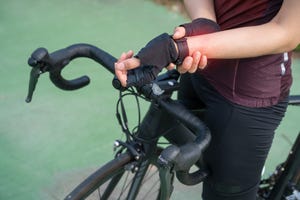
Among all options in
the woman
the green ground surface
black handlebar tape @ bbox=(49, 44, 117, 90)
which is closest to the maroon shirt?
the woman

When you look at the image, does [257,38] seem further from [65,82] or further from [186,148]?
[65,82]

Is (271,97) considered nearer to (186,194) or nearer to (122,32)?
(186,194)

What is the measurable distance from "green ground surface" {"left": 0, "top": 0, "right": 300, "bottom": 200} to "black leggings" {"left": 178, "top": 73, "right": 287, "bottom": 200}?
3.15ft

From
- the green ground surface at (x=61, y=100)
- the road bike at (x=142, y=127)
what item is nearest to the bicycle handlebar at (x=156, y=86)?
the road bike at (x=142, y=127)

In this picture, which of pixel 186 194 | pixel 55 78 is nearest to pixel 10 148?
pixel 186 194

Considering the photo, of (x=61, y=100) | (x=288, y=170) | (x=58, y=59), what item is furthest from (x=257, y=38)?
(x=61, y=100)

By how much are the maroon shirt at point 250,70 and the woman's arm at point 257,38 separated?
0.31ft

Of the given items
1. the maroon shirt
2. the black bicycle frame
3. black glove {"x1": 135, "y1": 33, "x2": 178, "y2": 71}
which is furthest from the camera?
the black bicycle frame

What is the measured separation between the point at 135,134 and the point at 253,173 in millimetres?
416

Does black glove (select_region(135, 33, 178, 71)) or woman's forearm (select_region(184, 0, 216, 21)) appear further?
woman's forearm (select_region(184, 0, 216, 21))

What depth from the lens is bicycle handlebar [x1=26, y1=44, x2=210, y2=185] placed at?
119 cm

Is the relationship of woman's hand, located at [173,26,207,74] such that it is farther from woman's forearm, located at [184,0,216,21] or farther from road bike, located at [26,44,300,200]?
woman's forearm, located at [184,0,216,21]

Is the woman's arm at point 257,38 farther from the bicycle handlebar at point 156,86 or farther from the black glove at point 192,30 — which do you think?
the bicycle handlebar at point 156,86

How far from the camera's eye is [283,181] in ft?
6.37
